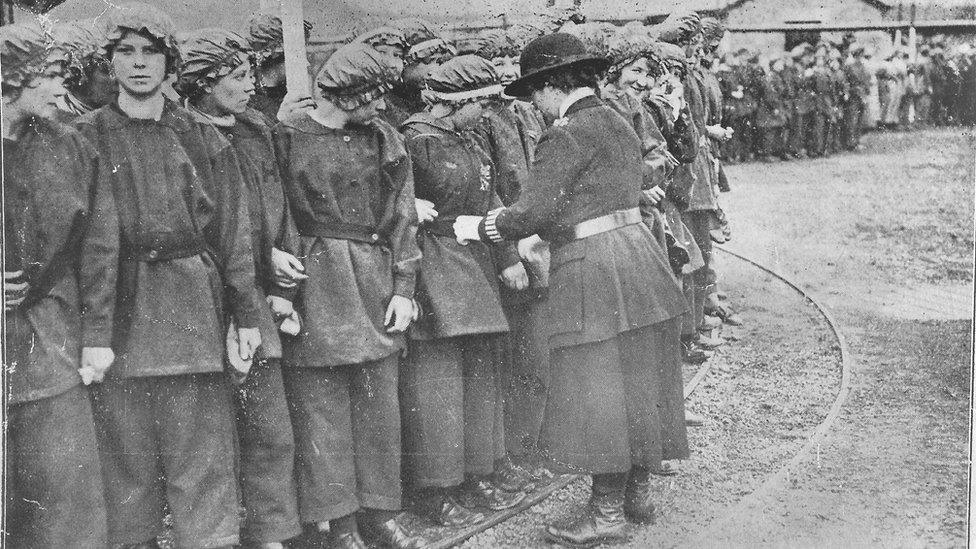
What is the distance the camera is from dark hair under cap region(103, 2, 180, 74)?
3252mm

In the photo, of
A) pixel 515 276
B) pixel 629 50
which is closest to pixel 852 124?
pixel 629 50

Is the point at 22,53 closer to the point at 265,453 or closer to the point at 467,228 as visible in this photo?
the point at 265,453

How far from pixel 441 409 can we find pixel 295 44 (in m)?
1.63

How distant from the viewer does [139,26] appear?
10.7 ft

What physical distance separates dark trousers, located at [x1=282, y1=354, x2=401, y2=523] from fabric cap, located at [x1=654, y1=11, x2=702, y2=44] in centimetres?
221

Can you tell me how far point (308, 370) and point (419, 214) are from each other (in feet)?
2.58

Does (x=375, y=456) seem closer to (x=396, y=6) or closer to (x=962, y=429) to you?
(x=396, y=6)

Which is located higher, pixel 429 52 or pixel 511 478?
pixel 429 52

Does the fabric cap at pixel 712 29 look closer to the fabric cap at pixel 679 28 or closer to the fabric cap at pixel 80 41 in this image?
the fabric cap at pixel 679 28

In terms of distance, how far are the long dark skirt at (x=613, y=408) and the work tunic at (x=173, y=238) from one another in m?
1.35

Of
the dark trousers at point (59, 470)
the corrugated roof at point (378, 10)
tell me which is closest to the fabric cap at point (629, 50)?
the corrugated roof at point (378, 10)

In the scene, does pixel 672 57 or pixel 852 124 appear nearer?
pixel 672 57

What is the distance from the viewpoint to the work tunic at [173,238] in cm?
323

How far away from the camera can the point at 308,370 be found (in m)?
3.71
